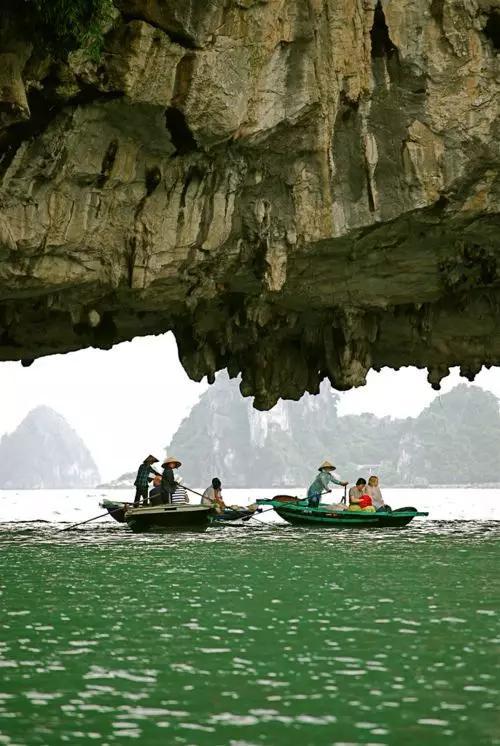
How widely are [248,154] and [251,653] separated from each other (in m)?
14.0

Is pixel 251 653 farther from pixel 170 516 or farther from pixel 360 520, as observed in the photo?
pixel 360 520

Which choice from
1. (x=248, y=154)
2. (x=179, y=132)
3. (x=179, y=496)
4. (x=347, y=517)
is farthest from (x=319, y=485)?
(x=179, y=132)

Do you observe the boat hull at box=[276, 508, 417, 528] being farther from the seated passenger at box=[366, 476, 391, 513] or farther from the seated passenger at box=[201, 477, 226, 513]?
the seated passenger at box=[201, 477, 226, 513]

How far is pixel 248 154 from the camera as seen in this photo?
67.2 ft

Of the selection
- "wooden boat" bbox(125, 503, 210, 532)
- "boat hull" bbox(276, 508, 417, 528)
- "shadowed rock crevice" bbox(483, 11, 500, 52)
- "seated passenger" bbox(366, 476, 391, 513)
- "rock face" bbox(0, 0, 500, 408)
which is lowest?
"boat hull" bbox(276, 508, 417, 528)

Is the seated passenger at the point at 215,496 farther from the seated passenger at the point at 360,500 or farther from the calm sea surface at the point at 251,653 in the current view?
the calm sea surface at the point at 251,653

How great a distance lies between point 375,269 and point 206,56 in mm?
8652

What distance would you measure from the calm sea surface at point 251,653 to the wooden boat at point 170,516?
347 inches

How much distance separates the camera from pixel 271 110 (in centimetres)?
1942

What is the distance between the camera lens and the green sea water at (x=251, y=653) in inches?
244

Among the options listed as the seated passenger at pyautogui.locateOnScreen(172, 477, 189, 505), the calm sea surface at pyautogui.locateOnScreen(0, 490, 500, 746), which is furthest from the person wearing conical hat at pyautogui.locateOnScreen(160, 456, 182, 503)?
the calm sea surface at pyautogui.locateOnScreen(0, 490, 500, 746)

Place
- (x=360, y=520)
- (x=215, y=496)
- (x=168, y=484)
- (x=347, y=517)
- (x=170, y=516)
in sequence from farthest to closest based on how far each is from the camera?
(x=215, y=496) < (x=347, y=517) < (x=360, y=520) < (x=168, y=484) < (x=170, y=516)

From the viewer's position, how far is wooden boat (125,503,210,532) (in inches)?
1003

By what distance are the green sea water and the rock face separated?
7.65 metres
